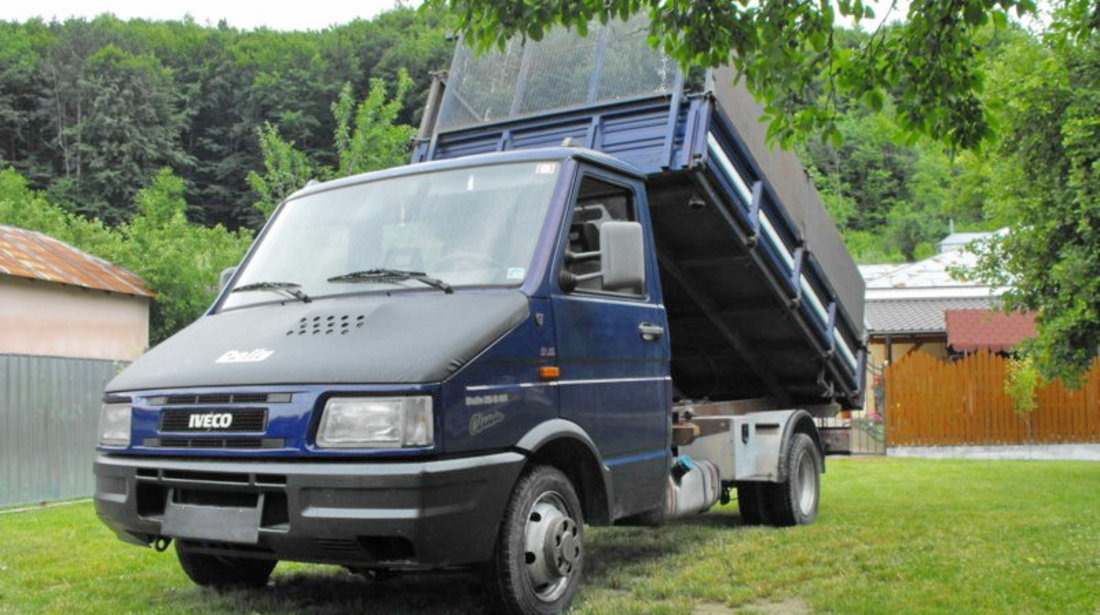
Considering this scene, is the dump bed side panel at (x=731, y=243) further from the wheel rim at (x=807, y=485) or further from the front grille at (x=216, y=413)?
the front grille at (x=216, y=413)

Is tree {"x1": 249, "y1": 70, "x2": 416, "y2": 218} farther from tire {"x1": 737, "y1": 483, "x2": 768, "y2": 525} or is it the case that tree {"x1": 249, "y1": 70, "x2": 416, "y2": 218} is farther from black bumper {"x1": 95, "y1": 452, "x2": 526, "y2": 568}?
black bumper {"x1": 95, "y1": 452, "x2": 526, "y2": 568}

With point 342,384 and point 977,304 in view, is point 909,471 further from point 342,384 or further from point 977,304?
point 977,304

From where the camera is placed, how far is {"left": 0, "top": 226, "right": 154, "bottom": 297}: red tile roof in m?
20.4

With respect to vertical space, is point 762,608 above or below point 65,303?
below

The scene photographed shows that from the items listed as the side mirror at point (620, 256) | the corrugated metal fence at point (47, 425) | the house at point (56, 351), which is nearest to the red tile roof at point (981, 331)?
the house at point (56, 351)

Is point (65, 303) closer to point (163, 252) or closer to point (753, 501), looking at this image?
point (163, 252)

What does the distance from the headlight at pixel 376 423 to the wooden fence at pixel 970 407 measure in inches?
791

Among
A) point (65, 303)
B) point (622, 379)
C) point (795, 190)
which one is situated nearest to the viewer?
point (622, 379)

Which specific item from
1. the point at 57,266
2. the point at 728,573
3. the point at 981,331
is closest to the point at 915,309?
the point at 981,331

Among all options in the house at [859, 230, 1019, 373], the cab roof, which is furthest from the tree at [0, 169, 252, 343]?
the house at [859, 230, 1019, 373]

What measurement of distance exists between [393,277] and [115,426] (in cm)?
157

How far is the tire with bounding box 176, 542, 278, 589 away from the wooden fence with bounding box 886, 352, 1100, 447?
19020 mm

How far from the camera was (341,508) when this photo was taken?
4379mm

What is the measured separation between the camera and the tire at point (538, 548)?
479cm
